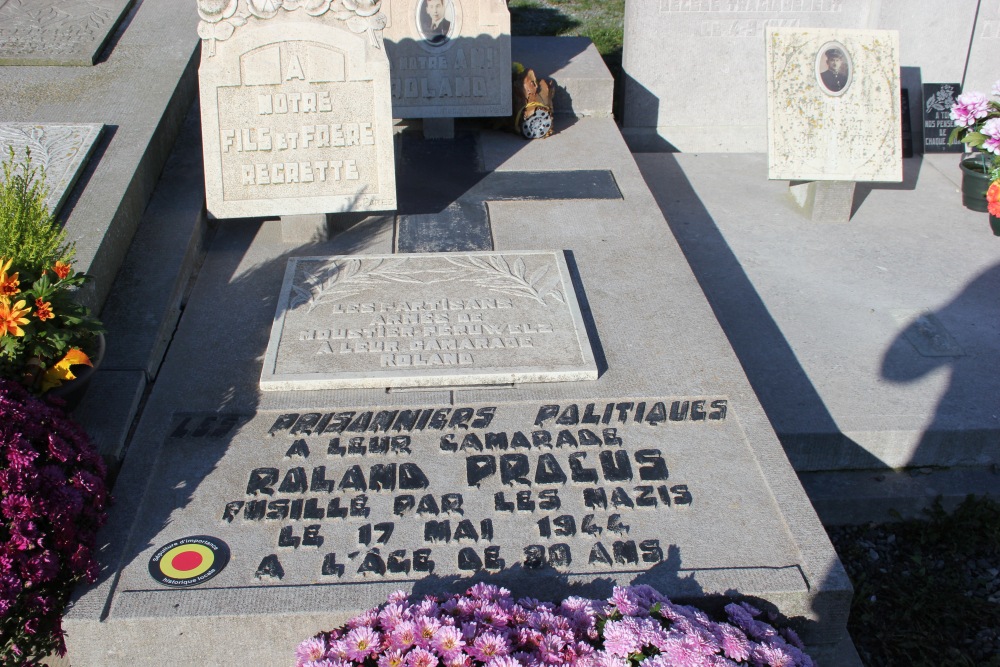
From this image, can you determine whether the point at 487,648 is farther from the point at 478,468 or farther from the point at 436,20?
the point at 436,20

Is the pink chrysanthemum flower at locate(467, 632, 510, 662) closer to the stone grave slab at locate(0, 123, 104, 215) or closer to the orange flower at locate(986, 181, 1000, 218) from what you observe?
the stone grave slab at locate(0, 123, 104, 215)

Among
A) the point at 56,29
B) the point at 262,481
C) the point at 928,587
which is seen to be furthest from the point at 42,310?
the point at 56,29

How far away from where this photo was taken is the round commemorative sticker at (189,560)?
2.95 meters

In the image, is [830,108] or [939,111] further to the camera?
[939,111]

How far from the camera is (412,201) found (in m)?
5.51

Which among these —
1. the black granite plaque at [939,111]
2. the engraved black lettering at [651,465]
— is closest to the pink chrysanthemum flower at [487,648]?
the engraved black lettering at [651,465]

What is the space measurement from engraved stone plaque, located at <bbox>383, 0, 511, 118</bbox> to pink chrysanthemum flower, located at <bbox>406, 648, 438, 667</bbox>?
4.59 metres

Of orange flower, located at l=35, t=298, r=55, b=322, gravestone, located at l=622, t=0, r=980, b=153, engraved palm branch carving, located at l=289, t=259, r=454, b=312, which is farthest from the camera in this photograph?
gravestone, located at l=622, t=0, r=980, b=153

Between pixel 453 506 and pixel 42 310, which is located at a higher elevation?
pixel 42 310

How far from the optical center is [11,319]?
3105 mm

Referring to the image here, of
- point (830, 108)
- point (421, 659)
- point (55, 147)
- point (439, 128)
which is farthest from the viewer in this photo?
point (439, 128)

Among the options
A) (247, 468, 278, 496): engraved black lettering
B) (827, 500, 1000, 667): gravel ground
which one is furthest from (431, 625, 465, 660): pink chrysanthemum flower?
(827, 500, 1000, 667): gravel ground

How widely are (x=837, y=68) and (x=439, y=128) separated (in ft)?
8.93

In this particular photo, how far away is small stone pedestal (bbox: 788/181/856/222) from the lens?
19.6 feet
